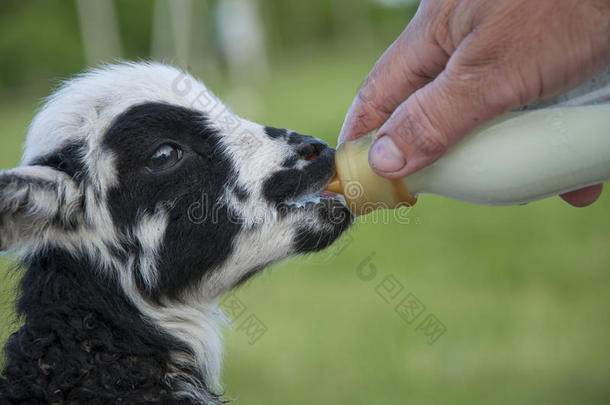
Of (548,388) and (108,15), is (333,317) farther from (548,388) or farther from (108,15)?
(108,15)

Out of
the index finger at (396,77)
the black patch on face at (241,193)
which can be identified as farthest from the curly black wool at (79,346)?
the index finger at (396,77)

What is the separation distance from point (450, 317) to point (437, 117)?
3.85m

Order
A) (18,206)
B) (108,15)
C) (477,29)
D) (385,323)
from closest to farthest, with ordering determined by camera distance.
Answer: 1. (477,29)
2. (18,206)
3. (385,323)
4. (108,15)

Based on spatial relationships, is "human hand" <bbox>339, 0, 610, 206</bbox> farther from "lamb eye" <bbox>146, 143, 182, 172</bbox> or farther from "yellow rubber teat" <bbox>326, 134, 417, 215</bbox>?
"lamb eye" <bbox>146, 143, 182, 172</bbox>

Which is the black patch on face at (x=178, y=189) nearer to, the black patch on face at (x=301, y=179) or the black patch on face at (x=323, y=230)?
the black patch on face at (x=301, y=179)

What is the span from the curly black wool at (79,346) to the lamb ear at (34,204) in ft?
0.49

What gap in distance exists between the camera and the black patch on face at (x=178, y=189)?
311 cm

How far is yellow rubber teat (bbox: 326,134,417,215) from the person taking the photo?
293cm

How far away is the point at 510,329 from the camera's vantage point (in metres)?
5.96

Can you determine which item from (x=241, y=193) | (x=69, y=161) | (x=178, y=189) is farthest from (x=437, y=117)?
(x=69, y=161)

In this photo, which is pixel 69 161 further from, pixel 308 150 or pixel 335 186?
pixel 335 186

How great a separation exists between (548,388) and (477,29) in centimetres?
341

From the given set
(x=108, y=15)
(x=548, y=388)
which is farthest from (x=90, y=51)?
(x=548, y=388)

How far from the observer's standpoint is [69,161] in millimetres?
3236
